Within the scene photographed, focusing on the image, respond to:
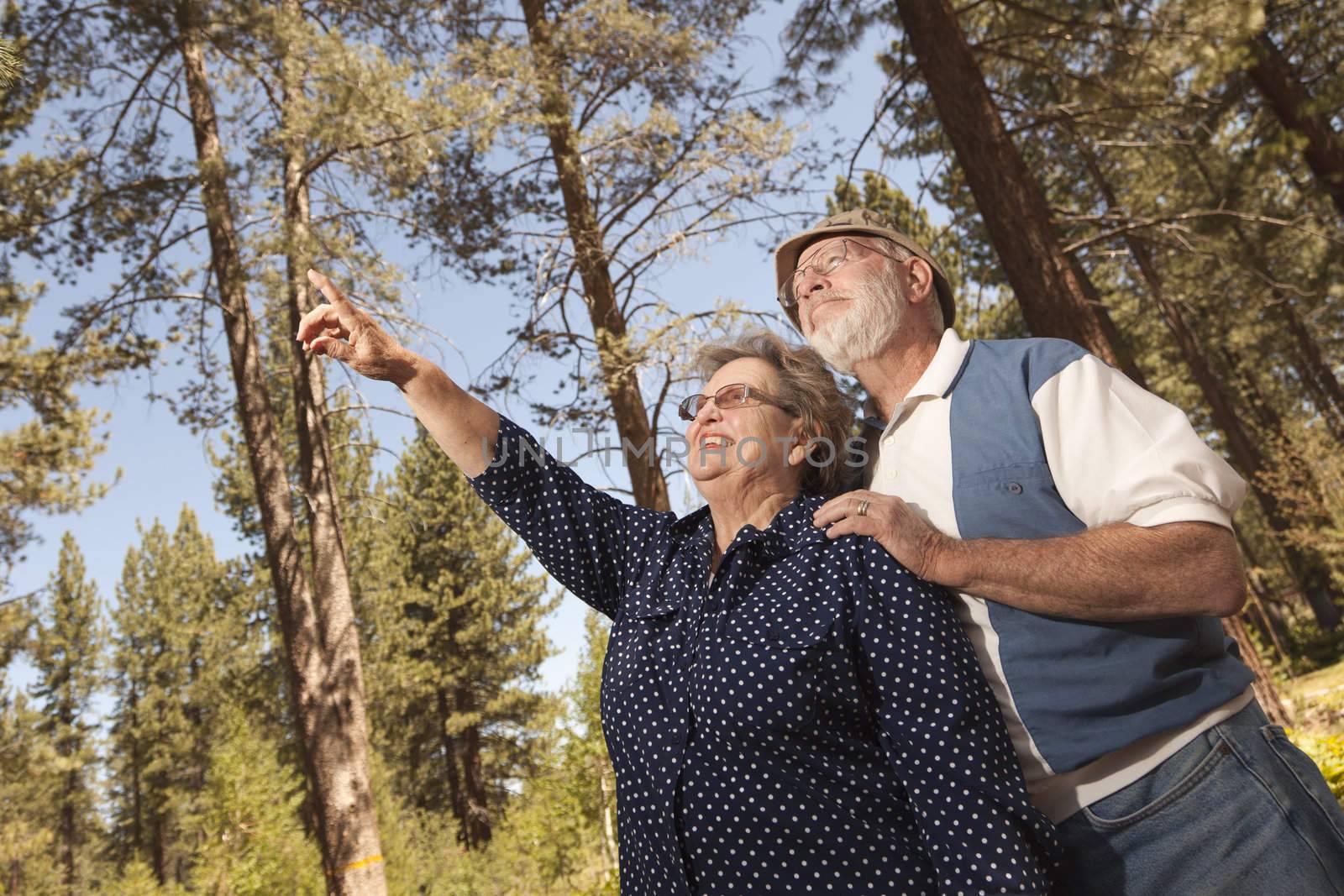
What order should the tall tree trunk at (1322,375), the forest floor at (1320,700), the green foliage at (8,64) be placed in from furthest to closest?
the tall tree trunk at (1322,375)
the forest floor at (1320,700)
the green foliage at (8,64)

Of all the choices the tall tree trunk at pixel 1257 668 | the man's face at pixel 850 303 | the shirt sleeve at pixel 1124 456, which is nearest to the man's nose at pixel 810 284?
the man's face at pixel 850 303

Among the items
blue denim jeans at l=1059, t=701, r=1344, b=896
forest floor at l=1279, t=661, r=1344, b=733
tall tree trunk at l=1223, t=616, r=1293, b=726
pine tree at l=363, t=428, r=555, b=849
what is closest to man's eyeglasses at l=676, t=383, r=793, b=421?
blue denim jeans at l=1059, t=701, r=1344, b=896

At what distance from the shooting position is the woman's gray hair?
2.07 m

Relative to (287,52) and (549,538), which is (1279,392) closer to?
(287,52)

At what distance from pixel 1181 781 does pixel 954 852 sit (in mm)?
389

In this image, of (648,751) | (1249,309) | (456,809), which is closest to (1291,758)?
(648,751)

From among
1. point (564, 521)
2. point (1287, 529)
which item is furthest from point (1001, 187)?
point (1287, 529)

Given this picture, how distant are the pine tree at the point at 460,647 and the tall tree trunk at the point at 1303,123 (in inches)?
772

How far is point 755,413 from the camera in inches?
79.7

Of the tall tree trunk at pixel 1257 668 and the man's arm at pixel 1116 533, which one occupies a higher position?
the man's arm at pixel 1116 533

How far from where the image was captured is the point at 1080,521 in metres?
1.57

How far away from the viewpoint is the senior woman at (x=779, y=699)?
4.63 ft

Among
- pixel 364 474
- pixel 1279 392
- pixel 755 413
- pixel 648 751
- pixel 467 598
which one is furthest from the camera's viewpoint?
pixel 1279 392

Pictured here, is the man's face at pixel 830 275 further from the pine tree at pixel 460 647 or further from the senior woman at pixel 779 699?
the pine tree at pixel 460 647
